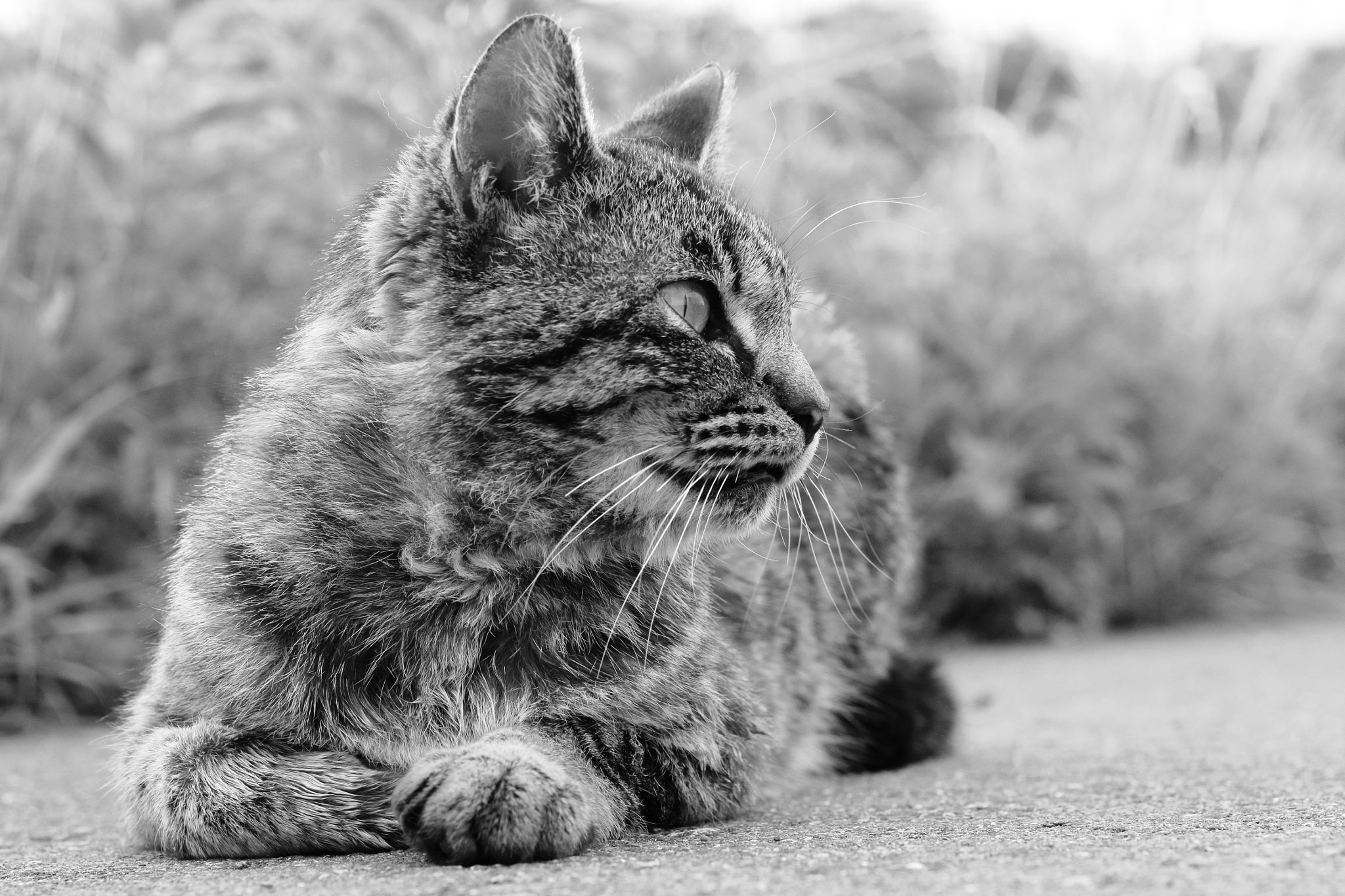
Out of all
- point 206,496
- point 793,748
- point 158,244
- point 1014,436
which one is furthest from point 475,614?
point 1014,436

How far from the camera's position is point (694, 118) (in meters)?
3.03

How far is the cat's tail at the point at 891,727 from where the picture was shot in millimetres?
3459

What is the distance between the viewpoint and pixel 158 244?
473cm

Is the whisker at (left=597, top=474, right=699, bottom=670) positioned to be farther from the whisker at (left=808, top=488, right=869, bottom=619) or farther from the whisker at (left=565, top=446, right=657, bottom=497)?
the whisker at (left=808, top=488, right=869, bottom=619)

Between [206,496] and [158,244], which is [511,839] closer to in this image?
[206,496]

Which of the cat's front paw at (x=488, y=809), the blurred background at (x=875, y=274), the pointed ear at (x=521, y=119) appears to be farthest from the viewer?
the blurred background at (x=875, y=274)

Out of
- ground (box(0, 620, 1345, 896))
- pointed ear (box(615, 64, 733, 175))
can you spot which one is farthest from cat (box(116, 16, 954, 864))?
pointed ear (box(615, 64, 733, 175))

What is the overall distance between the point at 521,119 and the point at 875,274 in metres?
4.30

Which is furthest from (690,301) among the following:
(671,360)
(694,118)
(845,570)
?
(845,570)

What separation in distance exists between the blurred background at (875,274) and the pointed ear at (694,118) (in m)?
0.31

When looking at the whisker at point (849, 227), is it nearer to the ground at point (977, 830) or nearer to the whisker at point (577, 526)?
the whisker at point (577, 526)

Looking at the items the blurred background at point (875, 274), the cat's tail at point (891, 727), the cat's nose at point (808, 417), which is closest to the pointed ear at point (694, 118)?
the blurred background at point (875, 274)

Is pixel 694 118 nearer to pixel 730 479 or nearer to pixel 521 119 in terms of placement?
pixel 521 119

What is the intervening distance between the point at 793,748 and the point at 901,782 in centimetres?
28
